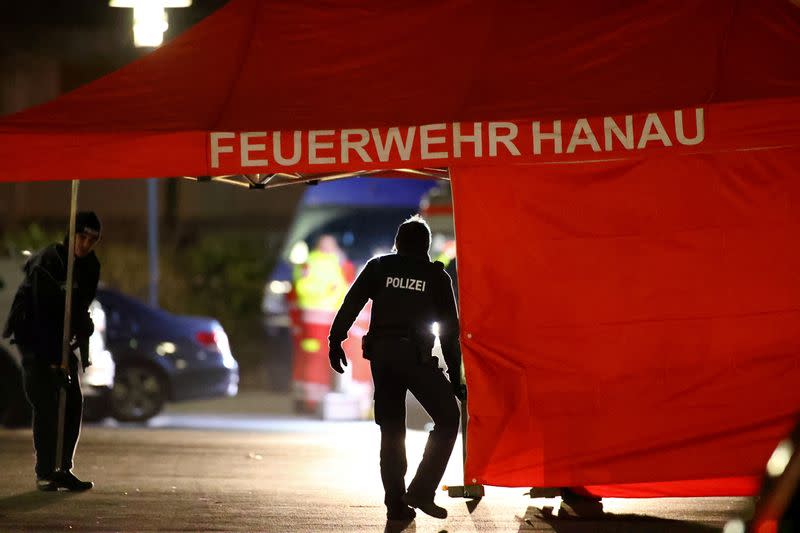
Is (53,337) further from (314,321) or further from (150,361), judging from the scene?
(314,321)

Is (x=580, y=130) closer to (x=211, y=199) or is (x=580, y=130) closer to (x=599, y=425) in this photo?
(x=599, y=425)

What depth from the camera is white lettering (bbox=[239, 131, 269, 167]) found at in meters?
8.66

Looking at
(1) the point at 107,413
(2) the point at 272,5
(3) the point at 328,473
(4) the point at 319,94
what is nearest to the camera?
(4) the point at 319,94

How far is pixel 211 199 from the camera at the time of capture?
3066 cm

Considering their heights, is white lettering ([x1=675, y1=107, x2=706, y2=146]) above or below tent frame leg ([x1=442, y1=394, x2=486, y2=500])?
above

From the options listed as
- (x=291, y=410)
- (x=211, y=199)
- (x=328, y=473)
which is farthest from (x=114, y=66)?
(x=328, y=473)

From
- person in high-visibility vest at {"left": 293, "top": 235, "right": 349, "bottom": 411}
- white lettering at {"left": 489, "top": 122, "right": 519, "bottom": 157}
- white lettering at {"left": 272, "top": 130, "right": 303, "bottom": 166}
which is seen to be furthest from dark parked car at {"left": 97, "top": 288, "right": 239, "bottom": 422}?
white lettering at {"left": 489, "top": 122, "right": 519, "bottom": 157}

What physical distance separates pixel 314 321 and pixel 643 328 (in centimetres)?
844

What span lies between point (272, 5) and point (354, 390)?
7.04 meters

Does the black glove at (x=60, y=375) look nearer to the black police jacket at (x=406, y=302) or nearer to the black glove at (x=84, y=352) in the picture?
the black glove at (x=84, y=352)

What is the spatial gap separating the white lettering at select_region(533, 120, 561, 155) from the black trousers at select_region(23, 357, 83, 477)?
364 centimetres

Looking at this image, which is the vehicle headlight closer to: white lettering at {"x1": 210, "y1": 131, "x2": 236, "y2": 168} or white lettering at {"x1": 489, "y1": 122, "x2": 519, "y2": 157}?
white lettering at {"x1": 210, "y1": 131, "x2": 236, "y2": 168}

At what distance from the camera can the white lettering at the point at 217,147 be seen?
867 cm

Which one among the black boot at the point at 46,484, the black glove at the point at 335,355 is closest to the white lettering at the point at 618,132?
the black glove at the point at 335,355
